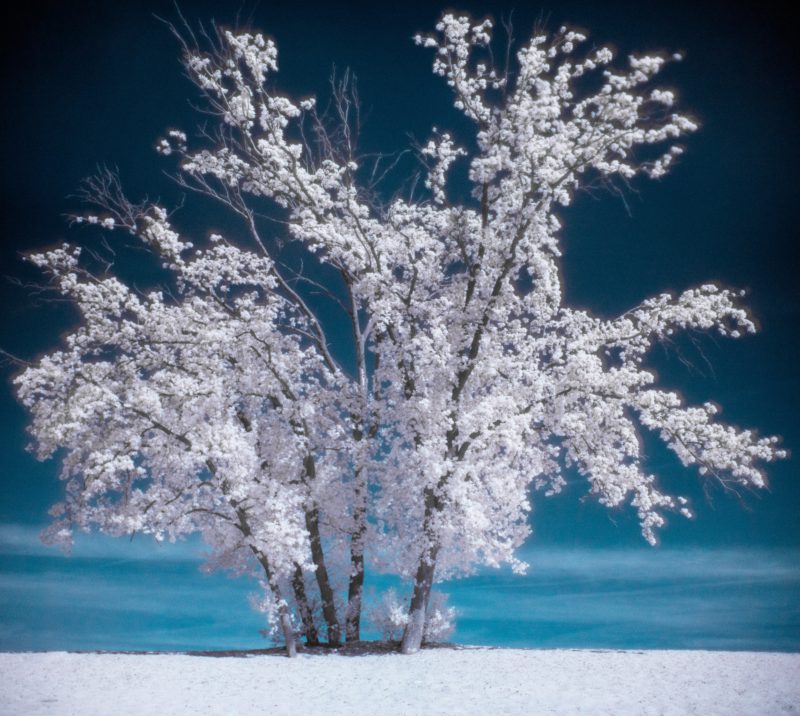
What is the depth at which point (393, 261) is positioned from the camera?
773 inches

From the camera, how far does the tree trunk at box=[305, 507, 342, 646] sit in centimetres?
1925

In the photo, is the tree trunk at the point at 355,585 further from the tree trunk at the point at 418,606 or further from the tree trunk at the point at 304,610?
the tree trunk at the point at 418,606

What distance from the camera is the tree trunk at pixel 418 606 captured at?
17766 millimetres

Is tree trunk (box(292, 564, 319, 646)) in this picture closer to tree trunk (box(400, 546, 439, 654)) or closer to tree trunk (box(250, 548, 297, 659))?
tree trunk (box(250, 548, 297, 659))

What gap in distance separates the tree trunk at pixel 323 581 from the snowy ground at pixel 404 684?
6.56 ft

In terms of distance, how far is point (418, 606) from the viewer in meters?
17.9

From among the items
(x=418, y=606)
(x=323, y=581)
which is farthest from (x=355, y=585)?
(x=418, y=606)

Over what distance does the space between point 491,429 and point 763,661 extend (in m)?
7.38

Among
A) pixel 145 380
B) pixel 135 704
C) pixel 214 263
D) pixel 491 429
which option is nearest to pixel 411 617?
pixel 491 429

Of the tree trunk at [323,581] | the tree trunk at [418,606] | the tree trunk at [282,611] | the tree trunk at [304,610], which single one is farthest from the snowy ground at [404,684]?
the tree trunk at [304,610]

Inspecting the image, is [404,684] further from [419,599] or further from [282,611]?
[282,611]

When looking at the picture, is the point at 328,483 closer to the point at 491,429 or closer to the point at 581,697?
the point at 491,429

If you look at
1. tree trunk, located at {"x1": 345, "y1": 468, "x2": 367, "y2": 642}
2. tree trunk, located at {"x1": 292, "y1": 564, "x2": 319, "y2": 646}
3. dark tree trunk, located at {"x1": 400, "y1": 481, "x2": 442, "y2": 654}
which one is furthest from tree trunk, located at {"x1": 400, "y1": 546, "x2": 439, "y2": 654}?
tree trunk, located at {"x1": 292, "y1": 564, "x2": 319, "y2": 646}

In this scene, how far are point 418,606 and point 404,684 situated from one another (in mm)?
3772
